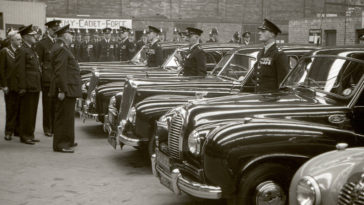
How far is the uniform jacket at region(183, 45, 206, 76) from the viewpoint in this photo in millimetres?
10352

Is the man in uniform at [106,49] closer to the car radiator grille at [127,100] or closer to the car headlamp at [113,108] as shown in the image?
the car headlamp at [113,108]

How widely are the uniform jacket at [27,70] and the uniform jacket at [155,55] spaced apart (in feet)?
10.6

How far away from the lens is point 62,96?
9547 millimetres

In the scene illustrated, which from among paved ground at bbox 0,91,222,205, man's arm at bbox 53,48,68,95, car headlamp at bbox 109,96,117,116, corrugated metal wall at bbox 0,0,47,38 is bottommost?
paved ground at bbox 0,91,222,205

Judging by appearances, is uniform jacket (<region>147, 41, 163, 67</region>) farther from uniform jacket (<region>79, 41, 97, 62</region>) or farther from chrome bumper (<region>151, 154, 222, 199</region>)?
uniform jacket (<region>79, 41, 97, 62</region>)

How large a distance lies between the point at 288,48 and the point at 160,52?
4625 mm

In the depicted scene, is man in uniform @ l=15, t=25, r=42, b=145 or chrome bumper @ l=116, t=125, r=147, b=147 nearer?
chrome bumper @ l=116, t=125, r=147, b=147

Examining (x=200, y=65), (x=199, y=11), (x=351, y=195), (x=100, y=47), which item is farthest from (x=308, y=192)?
(x=199, y=11)

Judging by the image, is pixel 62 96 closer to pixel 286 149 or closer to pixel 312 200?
pixel 286 149

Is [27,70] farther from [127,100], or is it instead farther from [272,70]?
[272,70]

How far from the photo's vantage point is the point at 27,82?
1045 cm

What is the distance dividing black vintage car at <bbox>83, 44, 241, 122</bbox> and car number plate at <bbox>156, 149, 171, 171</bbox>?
4.21 m

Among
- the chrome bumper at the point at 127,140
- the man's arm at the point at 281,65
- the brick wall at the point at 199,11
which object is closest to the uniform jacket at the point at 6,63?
the chrome bumper at the point at 127,140

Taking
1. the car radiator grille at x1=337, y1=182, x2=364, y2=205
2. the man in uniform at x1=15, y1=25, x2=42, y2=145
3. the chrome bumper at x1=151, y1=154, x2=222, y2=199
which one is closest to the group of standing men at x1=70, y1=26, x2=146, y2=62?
the man in uniform at x1=15, y1=25, x2=42, y2=145
